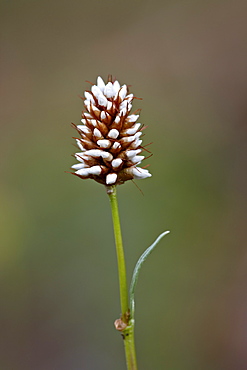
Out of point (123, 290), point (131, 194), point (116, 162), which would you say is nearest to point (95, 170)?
point (116, 162)

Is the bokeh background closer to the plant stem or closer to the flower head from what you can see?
the plant stem

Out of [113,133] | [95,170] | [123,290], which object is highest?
[113,133]

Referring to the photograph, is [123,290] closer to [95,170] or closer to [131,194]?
[95,170]

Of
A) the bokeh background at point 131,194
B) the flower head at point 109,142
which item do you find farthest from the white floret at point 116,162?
the bokeh background at point 131,194

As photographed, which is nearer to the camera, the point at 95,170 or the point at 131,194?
the point at 95,170

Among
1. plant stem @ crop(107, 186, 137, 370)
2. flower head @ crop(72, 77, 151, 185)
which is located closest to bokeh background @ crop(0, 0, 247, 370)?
plant stem @ crop(107, 186, 137, 370)

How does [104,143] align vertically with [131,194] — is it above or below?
above
